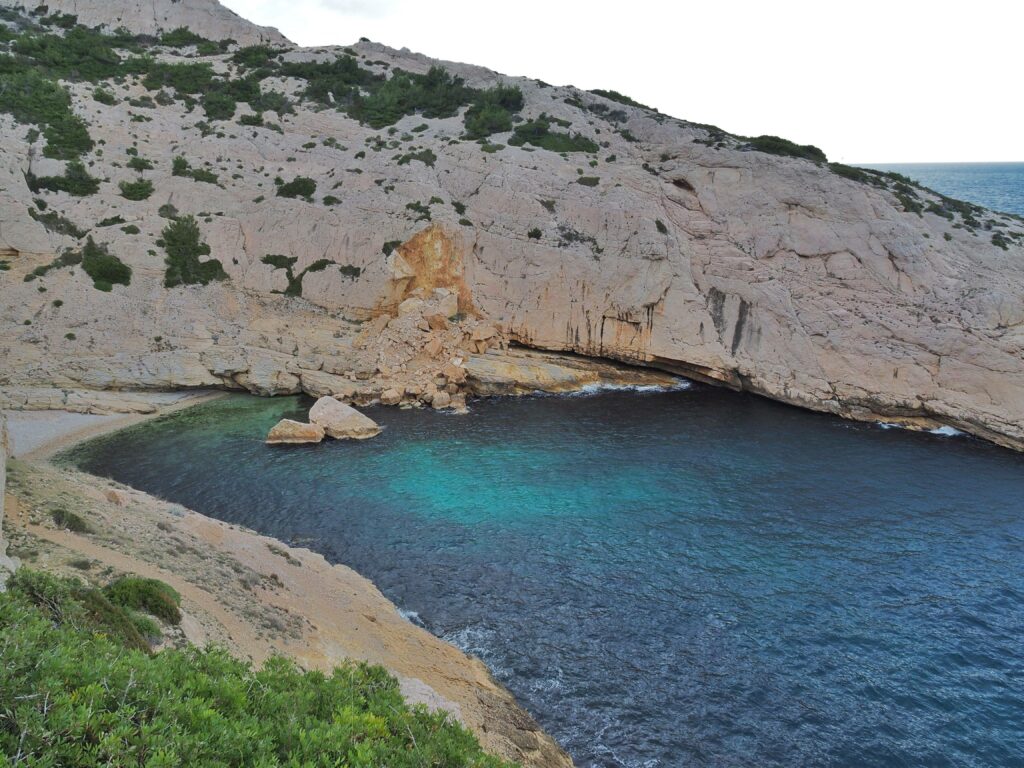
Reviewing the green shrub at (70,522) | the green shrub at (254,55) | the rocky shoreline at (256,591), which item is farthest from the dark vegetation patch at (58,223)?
the green shrub at (254,55)

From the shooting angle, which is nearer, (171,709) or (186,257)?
(171,709)

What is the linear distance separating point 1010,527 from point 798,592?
1185 centimetres

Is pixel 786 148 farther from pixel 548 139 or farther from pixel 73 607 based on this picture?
pixel 73 607

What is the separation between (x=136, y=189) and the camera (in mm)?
43812

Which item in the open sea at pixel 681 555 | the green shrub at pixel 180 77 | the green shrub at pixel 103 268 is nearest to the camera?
the open sea at pixel 681 555

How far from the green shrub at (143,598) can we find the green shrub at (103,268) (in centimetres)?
3261

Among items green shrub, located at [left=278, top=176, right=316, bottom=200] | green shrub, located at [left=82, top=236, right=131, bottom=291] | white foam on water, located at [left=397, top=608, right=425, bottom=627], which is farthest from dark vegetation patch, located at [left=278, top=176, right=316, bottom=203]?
white foam on water, located at [left=397, top=608, right=425, bottom=627]

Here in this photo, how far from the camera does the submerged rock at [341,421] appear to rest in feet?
106

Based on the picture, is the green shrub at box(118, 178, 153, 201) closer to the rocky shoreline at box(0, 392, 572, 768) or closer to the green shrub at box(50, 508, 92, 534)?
the rocky shoreline at box(0, 392, 572, 768)

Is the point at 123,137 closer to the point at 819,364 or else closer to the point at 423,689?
the point at 423,689

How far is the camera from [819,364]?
127 feet

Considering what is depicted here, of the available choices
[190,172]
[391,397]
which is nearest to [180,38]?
[190,172]

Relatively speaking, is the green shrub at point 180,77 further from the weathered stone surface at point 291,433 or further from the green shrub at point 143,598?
the green shrub at point 143,598

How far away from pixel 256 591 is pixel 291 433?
15549 mm
